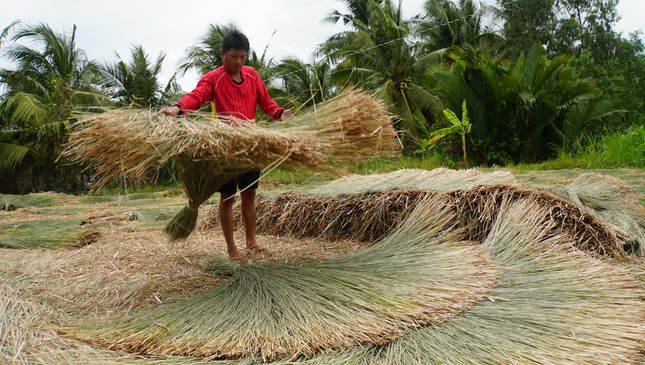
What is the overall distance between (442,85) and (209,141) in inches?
442

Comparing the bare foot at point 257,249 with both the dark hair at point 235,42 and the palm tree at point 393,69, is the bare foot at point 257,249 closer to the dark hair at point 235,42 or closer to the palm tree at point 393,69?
the dark hair at point 235,42

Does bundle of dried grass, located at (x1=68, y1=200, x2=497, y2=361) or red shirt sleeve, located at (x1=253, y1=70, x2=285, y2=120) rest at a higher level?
red shirt sleeve, located at (x1=253, y1=70, x2=285, y2=120)

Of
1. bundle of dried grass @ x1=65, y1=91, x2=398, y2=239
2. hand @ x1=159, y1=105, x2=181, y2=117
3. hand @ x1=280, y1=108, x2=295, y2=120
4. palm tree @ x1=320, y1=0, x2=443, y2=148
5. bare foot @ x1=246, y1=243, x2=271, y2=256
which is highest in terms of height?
palm tree @ x1=320, y1=0, x2=443, y2=148

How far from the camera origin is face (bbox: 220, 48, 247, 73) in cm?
327

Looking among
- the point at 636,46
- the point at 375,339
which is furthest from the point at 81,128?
the point at 636,46

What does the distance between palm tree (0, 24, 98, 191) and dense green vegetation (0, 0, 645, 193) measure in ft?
0.14

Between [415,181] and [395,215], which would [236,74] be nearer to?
[395,215]

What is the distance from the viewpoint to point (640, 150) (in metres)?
9.36

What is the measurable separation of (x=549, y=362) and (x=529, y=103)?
1148 centimetres

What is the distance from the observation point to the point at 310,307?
2305 mm

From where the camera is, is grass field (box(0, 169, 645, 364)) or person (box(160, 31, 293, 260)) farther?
person (box(160, 31, 293, 260))

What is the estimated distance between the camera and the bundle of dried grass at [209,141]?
2.43 m

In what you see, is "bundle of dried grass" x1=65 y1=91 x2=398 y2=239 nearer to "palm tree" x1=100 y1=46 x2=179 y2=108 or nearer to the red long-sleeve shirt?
the red long-sleeve shirt

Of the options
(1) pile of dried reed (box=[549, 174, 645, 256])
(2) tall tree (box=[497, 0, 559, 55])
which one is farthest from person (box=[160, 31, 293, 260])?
(2) tall tree (box=[497, 0, 559, 55])
